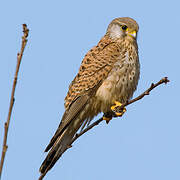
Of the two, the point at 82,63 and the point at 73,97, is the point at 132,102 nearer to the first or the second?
the point at 73,97

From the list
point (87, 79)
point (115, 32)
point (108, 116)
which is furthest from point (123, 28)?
point (108, 116)

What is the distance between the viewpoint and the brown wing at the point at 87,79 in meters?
4.39

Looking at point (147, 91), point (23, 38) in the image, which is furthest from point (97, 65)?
point (23, 38)

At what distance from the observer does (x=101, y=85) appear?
14.9 ft

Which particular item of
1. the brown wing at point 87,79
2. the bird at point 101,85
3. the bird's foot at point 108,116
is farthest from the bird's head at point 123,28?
the bird's foot at point 108,116

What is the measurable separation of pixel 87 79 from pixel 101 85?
0.20 metres

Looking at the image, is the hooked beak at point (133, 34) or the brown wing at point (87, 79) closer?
the brown wing at point (87, 79)

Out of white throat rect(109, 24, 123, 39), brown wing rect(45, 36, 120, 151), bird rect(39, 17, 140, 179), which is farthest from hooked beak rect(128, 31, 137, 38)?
brown wing rect(45, 36, 120, 151)

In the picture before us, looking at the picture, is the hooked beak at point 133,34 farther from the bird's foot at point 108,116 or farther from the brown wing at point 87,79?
the bird's foot at point 108,116

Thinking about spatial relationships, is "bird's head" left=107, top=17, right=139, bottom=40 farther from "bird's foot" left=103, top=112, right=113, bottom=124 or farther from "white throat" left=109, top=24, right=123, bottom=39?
"bird's foot" left=103, top=112, right=113, bottom=124

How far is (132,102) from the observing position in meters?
3.27

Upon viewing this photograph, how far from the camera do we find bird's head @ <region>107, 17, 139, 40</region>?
16.0 feet

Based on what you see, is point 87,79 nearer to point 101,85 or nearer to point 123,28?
point 101,85

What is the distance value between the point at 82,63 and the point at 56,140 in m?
1.19
